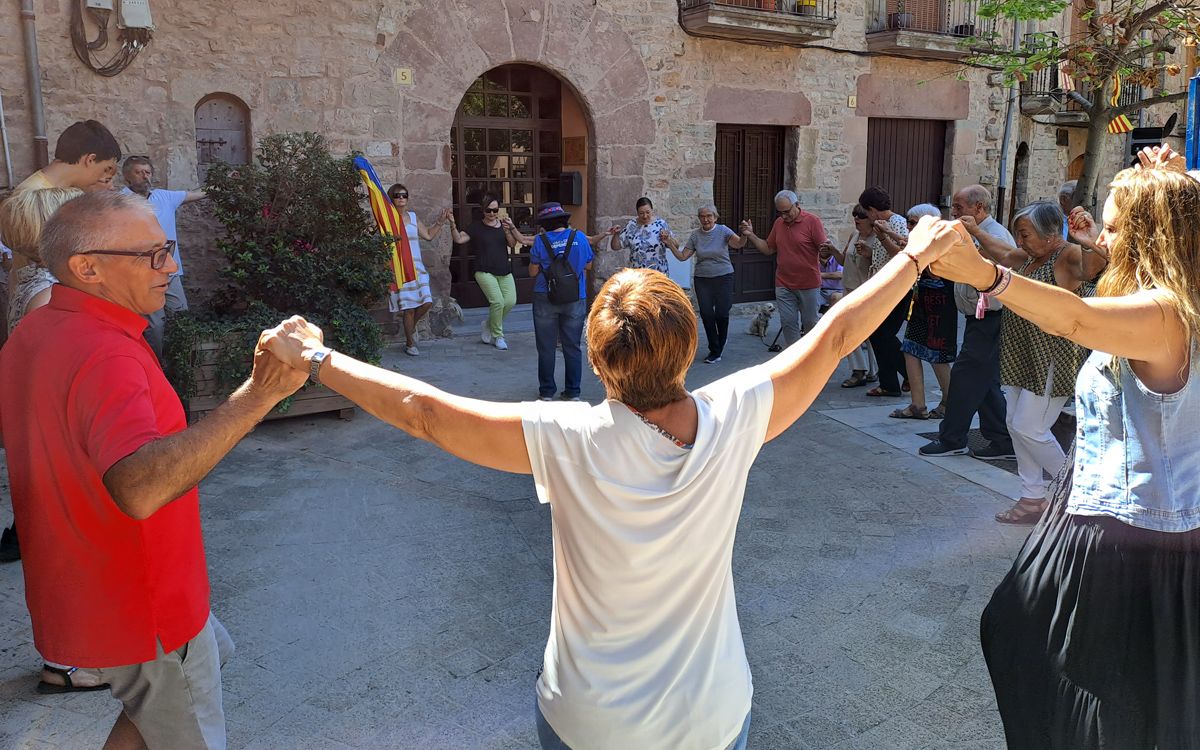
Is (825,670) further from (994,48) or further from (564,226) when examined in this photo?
(994,48)

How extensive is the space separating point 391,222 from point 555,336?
2234mm

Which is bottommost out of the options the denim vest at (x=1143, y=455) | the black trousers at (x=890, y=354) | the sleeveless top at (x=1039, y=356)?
the black trousers at (x=890, y=354)

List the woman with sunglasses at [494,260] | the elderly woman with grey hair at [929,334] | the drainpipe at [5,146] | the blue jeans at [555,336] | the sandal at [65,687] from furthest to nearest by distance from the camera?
the woman with sunglasses at [494,260] < the drainpipe at [5,146] < the blue jeans at [555,336] < the elderly woman with grey hair at [929,334] < the sandal at [65,687]

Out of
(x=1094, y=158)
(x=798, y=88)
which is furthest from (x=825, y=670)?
(x=798, y=88)

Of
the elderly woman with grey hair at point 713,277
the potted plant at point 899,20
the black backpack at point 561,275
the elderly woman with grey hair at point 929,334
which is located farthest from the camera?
the potted plant at point 899,20

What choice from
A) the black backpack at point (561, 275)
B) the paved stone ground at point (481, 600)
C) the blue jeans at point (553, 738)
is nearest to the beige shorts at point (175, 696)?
the blue jeans at point (553, 738)

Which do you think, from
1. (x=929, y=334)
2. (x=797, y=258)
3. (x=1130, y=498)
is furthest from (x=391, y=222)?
(x=1130, y=498)

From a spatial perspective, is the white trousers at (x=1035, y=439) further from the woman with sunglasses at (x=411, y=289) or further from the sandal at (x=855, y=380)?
the woman with sunglasses at (x=411, y=289)

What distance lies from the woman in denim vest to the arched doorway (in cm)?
906

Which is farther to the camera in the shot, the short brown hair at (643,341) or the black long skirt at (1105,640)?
the black long skirt at (1105,640)

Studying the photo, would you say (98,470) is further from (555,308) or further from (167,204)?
(167,204)

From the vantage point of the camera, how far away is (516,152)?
1141cm

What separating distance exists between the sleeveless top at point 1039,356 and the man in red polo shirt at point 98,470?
4104 millimetres

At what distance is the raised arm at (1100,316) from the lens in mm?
2178
